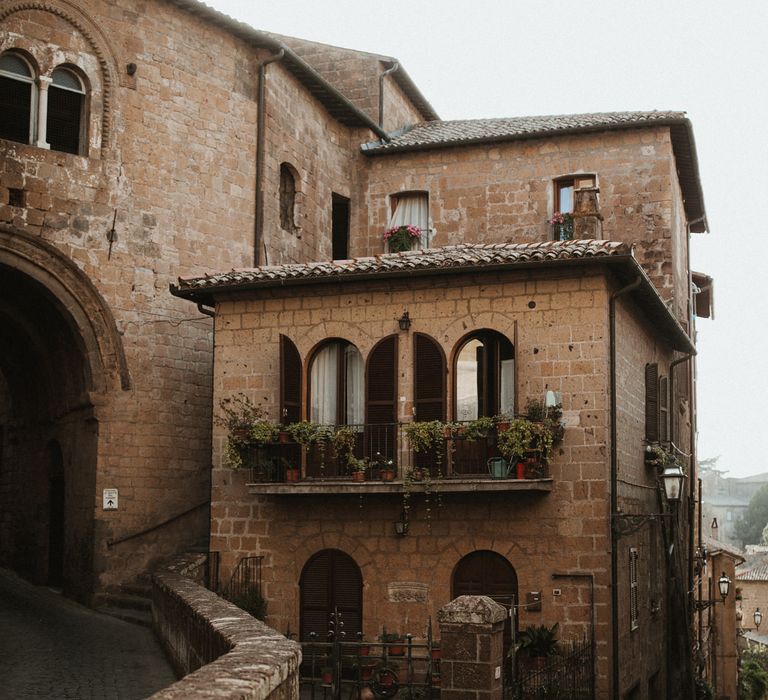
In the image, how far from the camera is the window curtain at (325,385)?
17.9 m

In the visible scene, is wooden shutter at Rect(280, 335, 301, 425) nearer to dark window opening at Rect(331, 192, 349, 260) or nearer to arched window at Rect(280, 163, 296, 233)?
arched window at Rect(280, 163, 296, 233)

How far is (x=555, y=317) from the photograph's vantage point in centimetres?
1681

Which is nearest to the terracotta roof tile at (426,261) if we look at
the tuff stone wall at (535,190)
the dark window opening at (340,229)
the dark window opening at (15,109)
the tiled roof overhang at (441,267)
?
the tiled roof overhang at (441,267)

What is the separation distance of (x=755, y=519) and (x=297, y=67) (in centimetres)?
10844

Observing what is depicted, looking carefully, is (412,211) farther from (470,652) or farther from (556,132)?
(470,652)

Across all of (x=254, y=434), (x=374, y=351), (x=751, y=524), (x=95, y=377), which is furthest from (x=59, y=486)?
(x=751, y=524)

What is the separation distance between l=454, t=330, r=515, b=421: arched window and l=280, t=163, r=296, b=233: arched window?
347 inches

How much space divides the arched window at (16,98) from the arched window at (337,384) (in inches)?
250

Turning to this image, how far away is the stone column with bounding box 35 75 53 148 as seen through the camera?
19.8m

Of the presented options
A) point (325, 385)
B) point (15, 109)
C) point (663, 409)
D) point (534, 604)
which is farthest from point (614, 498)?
point (15, 109)

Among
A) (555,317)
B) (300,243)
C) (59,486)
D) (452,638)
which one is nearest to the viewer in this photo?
(452,638)

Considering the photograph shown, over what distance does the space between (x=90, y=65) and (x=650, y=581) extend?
42.3 feet

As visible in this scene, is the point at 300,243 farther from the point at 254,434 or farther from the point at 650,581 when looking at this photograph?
the point at 650,581

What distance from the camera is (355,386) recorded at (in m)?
17.8
